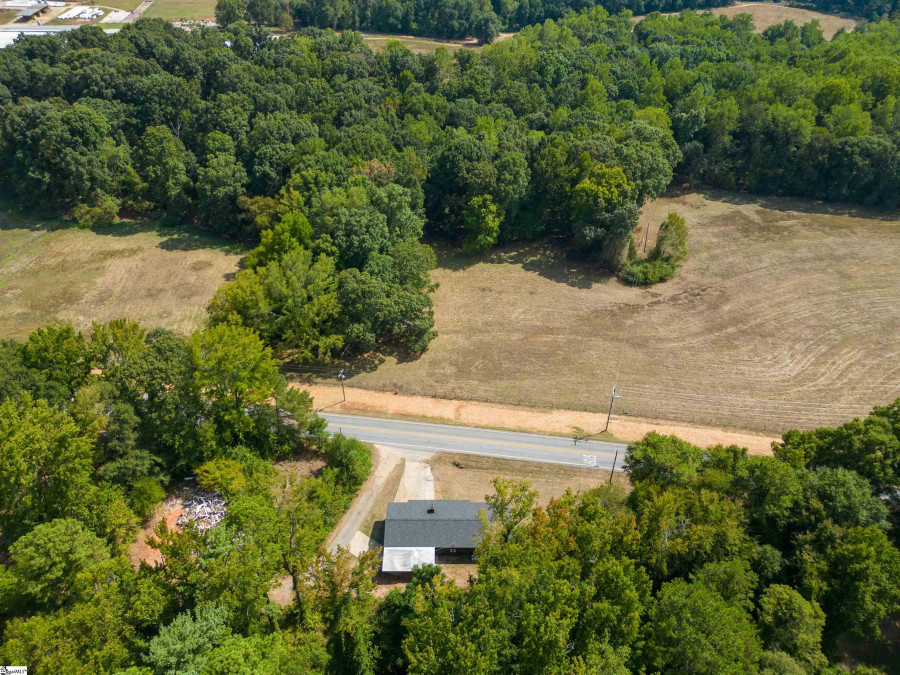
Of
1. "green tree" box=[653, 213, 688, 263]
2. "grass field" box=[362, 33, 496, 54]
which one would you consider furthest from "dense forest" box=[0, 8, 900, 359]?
"grass field" box=[362, 33, 496, 54]

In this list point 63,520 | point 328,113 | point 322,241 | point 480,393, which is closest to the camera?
point 63,520

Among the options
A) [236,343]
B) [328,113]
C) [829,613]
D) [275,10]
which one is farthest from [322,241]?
[275,10]

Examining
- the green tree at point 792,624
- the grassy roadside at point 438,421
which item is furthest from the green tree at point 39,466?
the green tree at point 792,624

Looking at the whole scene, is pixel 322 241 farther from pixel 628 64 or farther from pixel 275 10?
pixel 275 10

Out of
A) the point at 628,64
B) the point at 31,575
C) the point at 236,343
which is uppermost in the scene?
the point at 628,64

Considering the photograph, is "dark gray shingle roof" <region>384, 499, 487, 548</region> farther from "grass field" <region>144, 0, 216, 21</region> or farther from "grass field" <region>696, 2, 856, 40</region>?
"grass field" <region>696, 2, 856, 40</region>

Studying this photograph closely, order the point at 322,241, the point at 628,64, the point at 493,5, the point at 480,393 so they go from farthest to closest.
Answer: the point at 493,5, the point at 628,64, the point at 322,241, the point at 480,393
